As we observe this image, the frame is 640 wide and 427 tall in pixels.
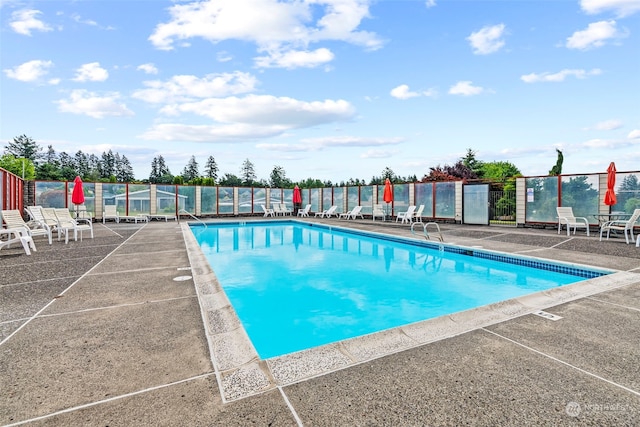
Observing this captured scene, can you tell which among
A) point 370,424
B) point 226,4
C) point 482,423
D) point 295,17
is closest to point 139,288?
point 370,424

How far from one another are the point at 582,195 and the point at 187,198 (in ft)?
55.4

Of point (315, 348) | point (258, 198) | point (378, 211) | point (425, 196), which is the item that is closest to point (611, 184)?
point (425, 196)

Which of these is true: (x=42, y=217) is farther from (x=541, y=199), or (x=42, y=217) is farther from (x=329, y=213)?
(x=541, y=199)

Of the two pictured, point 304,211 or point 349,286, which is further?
point 304,211

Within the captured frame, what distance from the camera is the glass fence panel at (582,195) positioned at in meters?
10.3

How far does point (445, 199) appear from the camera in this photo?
14070mm

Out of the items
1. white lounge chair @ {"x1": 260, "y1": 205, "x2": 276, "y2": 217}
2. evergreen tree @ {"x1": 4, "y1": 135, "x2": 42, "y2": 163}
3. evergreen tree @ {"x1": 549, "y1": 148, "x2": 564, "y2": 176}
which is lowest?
white lounge chair @ {"x1": 260, "y1": 205, "x2": 276, "y2": 217}

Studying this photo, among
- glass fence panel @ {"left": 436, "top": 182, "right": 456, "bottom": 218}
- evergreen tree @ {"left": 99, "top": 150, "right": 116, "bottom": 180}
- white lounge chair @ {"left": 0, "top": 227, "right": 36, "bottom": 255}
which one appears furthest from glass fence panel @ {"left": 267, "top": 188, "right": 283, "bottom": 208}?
evergreen tree @ {"left": 99, "top": 150, "right": 116, "bottom": 180}

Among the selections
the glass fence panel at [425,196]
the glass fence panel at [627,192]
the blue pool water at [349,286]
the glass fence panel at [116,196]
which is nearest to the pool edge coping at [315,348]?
the blue pool water at [349,286]

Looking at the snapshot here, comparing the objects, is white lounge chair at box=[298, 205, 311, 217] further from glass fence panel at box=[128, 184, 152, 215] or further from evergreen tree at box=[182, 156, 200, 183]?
evergreen tree at box=[182, 156, 200, 183]

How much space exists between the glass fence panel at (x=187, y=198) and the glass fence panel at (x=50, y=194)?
4.77 meters

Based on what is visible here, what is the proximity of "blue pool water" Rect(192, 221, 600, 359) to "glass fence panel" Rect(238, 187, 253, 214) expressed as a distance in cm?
1003

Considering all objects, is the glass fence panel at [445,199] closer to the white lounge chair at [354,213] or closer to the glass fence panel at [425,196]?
the glass fence panel at [425,196]
